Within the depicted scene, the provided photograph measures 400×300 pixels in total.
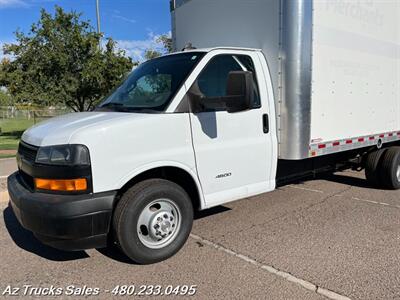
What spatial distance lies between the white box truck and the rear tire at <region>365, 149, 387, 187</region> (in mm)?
634

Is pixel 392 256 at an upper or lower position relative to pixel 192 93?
lower

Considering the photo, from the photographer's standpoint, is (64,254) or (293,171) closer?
(64,254)

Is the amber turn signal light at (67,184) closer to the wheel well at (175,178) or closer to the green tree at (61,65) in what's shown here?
the wheel well at (175,178)

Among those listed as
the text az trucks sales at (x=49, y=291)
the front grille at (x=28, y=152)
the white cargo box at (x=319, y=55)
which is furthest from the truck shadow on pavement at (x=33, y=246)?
the white cargo box at (x=319, y=55)

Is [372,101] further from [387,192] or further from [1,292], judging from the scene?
[1,292]

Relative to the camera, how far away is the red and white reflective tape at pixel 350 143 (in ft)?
16.2

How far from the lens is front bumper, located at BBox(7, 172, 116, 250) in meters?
3.25

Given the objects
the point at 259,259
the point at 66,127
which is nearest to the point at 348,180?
the point at 259,259

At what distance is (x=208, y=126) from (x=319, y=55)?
1815 millimetres

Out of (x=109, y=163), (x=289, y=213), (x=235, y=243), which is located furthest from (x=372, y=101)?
(x=109, y=163)

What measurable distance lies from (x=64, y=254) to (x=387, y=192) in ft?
17.2

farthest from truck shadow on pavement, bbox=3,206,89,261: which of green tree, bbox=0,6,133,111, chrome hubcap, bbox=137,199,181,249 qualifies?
green tree, bbox=0,6,133,111

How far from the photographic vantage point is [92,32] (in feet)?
58.8

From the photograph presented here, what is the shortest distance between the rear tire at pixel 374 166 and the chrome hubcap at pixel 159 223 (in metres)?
4.16
